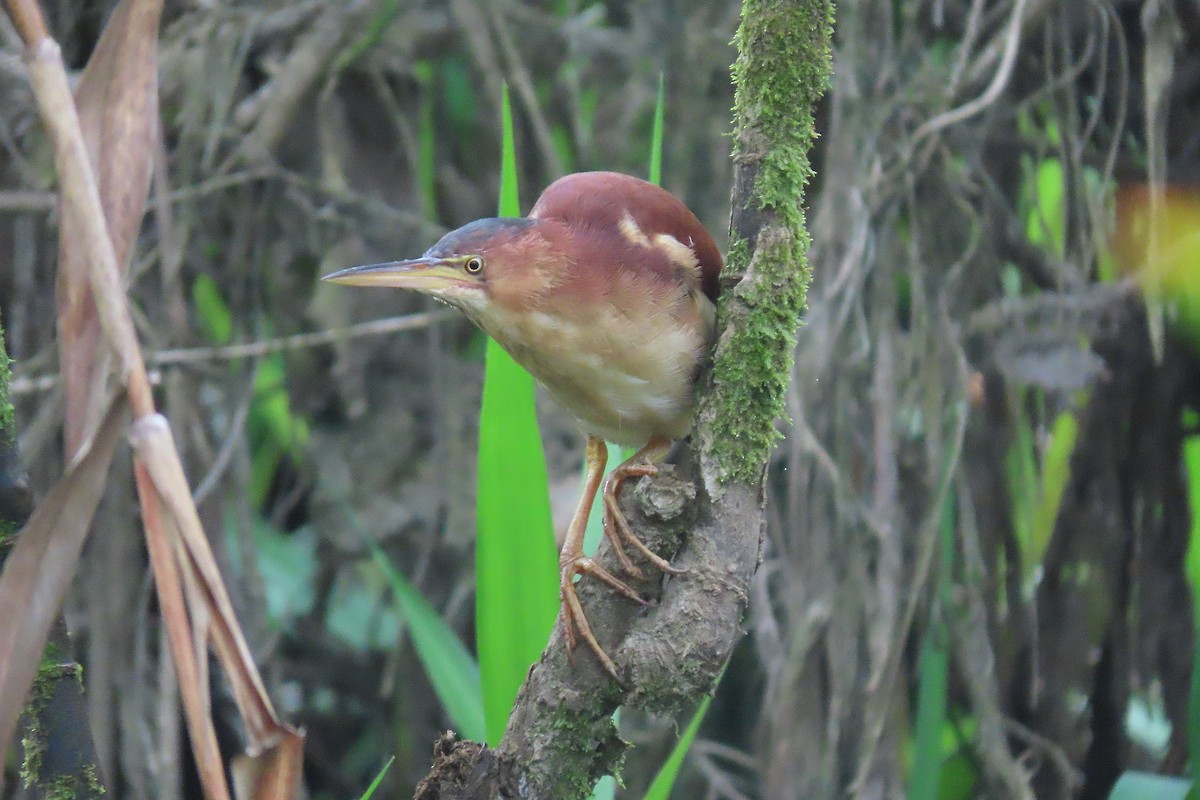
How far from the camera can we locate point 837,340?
191cm

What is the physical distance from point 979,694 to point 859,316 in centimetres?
69

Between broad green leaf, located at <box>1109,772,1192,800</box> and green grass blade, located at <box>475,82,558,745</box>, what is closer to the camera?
green grass blade, located at <box>475,82,558,745</box>

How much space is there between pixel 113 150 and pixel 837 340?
1.31 metres

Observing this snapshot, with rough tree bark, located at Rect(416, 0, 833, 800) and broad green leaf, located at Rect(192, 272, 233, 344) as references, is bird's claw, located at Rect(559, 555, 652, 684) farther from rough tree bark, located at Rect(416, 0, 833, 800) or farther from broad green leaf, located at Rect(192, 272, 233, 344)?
broad green leaf, located at Rect(192, 272, 233, 344)

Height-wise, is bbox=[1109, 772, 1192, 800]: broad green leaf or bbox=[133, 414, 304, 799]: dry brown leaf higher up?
bbox=[133, 414, 304, 799]: dry brown leaf

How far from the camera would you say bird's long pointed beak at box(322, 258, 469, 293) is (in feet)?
3.87

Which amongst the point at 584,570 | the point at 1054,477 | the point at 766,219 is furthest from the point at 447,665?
the point at 1054,477

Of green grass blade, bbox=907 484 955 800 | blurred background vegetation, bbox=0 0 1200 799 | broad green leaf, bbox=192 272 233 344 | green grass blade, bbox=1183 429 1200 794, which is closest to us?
green grass blade, bbox=907 484 955 800

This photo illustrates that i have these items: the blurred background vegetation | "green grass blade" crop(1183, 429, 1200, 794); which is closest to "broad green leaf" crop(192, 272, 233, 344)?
the blurred background vegetation

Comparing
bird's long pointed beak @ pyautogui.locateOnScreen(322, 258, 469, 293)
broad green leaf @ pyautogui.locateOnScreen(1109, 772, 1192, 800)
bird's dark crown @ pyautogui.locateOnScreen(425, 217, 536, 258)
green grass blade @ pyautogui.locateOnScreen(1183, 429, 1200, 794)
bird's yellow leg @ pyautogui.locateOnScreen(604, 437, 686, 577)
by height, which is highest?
bird's dark crown @ pyautogui.locateOnScreen(425, 217, 536, 258)

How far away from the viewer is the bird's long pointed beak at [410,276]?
1.18m

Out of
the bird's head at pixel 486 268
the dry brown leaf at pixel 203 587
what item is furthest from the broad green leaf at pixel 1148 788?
the dry brown leaf at pixel 203 587

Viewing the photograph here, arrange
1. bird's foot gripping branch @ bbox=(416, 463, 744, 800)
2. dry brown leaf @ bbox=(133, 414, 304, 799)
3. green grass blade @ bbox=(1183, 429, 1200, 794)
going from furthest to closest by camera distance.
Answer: green grass blade @ bbox=(1183, 429, 1200, 794) → bird's foot gripping branch @ bbox=(416, 463, 744, 800) → dry brown leaf @ bbox=(133, 414, 304, 799)

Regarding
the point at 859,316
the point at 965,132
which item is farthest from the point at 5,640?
the point at 965,132
